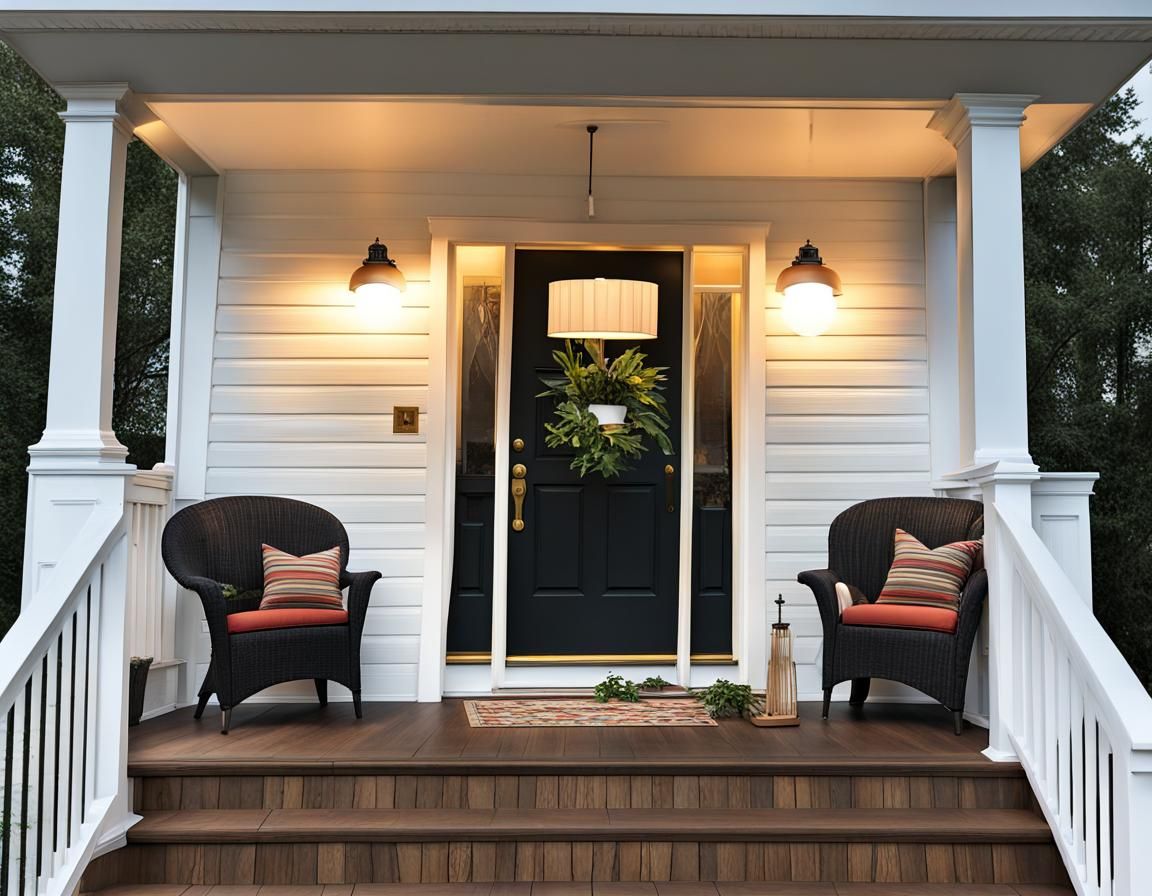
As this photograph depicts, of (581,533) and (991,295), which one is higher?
(991,295)

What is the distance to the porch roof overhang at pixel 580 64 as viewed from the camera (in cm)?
356

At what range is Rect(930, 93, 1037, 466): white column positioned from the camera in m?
3.92

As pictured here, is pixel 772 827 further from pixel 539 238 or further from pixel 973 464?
pixel 539 238

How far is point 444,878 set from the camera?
3.29m

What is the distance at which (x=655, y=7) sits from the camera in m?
3.54

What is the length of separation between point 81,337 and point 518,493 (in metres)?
2.10

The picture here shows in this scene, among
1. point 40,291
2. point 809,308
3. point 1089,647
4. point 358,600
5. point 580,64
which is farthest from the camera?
point 40,291

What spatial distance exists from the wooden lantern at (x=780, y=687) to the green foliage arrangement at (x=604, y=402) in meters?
1.15

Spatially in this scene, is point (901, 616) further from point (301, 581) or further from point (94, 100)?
point (94, 100)

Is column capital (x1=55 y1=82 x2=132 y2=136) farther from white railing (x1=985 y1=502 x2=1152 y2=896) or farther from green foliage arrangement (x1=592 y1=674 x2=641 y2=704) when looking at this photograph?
white railing (x1=985 y1=502 x2=1152 y2=896)

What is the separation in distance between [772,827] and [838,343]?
2.61 metres

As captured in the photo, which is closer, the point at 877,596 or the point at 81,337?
the point at 81,337

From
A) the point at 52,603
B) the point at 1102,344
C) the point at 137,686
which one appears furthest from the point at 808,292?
the point at 1102,344

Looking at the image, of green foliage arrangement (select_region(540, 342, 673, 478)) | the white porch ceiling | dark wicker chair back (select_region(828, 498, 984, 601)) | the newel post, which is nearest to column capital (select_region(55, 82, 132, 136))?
the white porch ceiling
